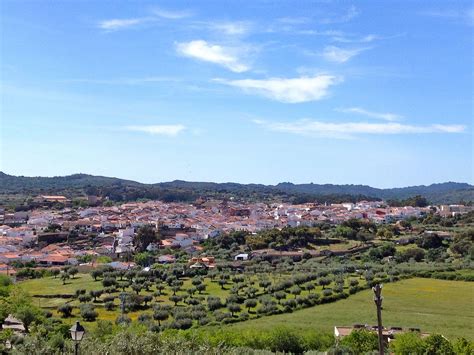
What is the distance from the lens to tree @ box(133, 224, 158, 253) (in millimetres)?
65375

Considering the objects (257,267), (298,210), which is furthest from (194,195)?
(257,267)

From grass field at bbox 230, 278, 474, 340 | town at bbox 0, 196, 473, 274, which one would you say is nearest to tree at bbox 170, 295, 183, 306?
grass field at bbox 230, 278, 474, 340

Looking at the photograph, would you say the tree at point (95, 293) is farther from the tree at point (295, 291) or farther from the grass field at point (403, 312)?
the tree at point (295, 291)

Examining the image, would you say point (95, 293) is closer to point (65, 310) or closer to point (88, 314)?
point (65, 310)

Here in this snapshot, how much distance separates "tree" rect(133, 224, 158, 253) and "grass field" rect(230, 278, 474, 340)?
1279 inches

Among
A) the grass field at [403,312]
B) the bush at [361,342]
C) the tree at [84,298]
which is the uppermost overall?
the bush at [361,342]

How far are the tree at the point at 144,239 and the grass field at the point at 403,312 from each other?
32.5 metres

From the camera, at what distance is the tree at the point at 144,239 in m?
65.4

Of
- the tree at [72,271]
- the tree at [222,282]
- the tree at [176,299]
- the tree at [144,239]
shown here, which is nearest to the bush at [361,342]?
the tree at [176,299]

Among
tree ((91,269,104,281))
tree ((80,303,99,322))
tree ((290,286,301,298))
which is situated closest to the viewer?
tree ((80,303,99,322))

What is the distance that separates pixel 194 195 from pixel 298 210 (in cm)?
4537

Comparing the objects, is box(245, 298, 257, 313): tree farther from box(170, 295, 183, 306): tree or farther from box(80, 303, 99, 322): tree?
box(80, 303, 99, 322): tree

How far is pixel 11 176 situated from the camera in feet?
599

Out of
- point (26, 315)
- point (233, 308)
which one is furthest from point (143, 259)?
point (26, 315)
